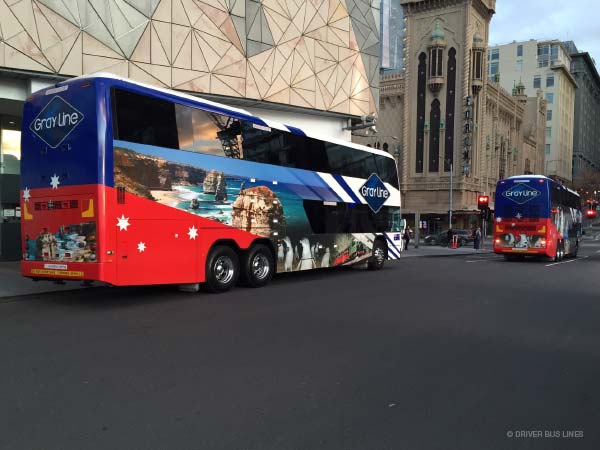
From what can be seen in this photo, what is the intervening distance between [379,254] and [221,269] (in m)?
7.81

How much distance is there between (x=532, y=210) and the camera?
23.0 meters

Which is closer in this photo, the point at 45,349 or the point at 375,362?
the point at 375,362

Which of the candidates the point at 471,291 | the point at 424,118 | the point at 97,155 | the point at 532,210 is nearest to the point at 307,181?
the point at 471,291

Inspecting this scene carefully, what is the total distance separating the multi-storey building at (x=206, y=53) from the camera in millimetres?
14664

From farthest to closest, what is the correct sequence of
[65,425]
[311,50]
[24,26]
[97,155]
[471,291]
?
[311,50]
[24,26]
[471,291]
[97,155]
[65,425]

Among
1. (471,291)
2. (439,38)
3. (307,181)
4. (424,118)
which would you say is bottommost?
(471,291)

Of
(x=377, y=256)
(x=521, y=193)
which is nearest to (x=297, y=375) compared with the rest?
(x=377, y=256)

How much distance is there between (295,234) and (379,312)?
189 inches

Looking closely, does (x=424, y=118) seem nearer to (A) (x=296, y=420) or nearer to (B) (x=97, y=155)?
(B) (x=97, y=155)

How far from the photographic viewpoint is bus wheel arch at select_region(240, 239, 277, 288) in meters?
11.8

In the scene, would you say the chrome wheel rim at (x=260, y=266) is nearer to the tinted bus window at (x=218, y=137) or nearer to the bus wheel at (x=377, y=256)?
the tinted bus window at (x=218, y=137)

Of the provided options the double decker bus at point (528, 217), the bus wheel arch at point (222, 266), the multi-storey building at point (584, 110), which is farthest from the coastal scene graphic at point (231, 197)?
the multi-storey building at point (584, 110)

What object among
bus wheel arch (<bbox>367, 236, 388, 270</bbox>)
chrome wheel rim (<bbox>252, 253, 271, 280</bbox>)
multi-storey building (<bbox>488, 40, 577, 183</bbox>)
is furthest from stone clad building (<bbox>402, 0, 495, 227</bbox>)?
multi-storey building (<bbox>488, 40, 577, 183</bbox>)

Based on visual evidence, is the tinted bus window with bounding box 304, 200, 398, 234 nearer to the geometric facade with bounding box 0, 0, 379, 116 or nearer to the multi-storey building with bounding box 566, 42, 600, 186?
the geometric facade with bounding box 0, 0, 379, 116
